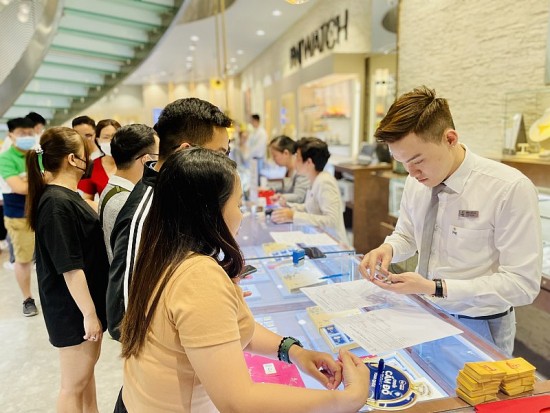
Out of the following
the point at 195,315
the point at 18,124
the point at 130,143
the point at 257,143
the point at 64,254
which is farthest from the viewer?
the point at 257,143

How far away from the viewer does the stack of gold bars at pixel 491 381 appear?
95cm

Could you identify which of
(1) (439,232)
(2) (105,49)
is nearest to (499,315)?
(1) (439,232)

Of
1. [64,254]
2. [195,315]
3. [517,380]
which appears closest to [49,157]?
[64,254]

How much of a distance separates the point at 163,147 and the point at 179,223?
2.54 ft

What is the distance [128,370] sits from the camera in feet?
3.24

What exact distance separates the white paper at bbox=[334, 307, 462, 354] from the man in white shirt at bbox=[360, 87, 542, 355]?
0.27 ft

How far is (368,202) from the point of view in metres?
5.20

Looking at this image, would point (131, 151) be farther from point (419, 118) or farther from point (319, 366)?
point (319, 366)

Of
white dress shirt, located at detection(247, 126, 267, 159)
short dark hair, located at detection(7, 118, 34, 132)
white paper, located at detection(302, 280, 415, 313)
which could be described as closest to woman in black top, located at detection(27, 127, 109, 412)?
white paper, located at detection(302, 280, 415, 313)

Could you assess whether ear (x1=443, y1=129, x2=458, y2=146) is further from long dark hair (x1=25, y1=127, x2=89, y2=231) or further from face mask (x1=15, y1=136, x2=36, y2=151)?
face mask (x1=15, y1=136, x2=36, y2=151)

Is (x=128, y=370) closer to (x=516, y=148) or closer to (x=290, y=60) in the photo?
(x=516, y=148)

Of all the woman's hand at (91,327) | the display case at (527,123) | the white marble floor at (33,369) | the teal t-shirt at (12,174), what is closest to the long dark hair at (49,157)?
the woman's hand at (91,327)

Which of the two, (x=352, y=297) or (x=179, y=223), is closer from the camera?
(x=179, y=223)

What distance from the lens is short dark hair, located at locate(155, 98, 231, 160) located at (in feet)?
5.15
